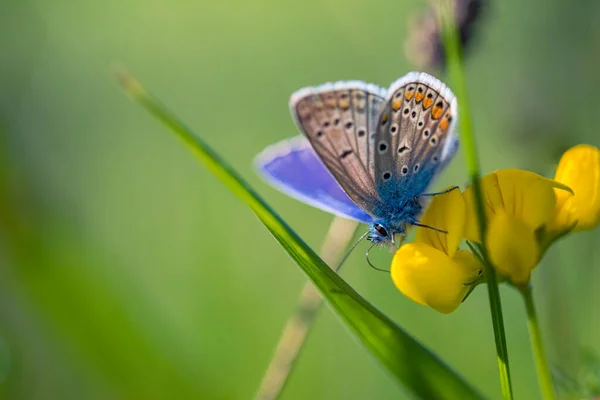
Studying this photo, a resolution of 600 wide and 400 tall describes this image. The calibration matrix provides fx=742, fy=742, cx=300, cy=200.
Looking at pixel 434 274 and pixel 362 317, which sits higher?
pixel 362 317

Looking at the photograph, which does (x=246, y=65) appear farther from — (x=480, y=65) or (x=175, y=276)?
(x=175, y=276)

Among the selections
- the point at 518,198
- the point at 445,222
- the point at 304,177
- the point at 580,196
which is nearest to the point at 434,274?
the point at 445,222

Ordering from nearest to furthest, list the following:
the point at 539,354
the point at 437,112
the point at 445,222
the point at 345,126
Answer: the point at 539,354
the point at 445,222
the point at 437,112
the point at 345,126

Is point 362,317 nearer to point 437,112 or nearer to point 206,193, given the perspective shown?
point 437,112

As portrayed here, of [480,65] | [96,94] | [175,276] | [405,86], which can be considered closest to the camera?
[405,86]

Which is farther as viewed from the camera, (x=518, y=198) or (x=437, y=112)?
(x=437, y=112)

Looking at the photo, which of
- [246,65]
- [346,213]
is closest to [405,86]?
[346,213]
